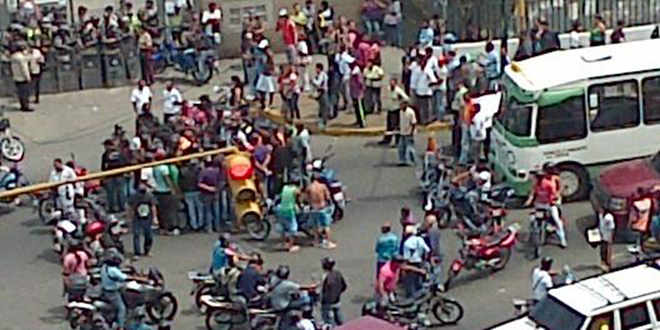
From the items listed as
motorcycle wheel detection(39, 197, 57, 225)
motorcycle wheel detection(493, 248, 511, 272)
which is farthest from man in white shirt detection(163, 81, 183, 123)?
motorcycle wheel detection(493, 248, 511, 272)

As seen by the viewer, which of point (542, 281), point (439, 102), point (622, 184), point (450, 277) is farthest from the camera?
point (439, 102)

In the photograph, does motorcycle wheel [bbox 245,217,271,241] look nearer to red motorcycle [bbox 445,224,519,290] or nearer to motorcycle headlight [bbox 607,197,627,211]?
red motorcycle [bbox 445,224,519,290]

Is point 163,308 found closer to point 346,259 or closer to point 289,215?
point 289,215

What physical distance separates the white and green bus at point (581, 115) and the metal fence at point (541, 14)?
7.56 m

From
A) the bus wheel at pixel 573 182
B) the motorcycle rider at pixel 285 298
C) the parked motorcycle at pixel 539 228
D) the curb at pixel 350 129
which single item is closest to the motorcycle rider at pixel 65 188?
the motorcycle rider at pixel 285 298

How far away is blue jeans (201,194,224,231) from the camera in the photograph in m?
28.9

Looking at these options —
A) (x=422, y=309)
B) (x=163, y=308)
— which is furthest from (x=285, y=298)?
(x=163, y=308)

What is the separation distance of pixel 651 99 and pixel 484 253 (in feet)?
16.5

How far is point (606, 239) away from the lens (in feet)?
84.7

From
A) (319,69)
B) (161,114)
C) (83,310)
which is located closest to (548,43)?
(319,69)

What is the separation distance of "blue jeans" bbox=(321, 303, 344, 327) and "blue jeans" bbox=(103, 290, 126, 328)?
112 inches

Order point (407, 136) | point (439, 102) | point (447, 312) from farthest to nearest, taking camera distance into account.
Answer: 1. point (439, 102)
2. point (407, 136)
3. point (447, 312)

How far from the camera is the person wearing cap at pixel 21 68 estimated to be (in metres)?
36.6

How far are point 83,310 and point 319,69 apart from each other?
36.6 ft
